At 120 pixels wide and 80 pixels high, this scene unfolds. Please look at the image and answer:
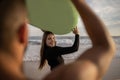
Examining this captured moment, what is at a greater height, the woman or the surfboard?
the surfboard

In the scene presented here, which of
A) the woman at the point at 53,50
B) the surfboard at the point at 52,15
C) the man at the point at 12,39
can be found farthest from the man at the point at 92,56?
the woman at the point at 53,50

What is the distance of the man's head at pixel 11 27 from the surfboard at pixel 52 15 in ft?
1.36

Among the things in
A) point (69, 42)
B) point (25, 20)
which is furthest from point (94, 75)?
point (69, 42)

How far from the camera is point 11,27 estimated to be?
2.03ft

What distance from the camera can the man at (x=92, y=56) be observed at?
0.73m

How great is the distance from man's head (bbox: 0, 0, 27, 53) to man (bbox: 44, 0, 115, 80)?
0.45ft

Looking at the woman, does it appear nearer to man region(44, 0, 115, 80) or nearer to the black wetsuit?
the black wetsuit

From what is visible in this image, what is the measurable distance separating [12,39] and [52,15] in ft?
1.76

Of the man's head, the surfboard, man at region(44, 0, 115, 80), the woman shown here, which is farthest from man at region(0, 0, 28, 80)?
the woman

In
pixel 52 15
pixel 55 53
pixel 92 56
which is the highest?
pixel 52 15

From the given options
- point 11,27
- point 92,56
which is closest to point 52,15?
point 92,56

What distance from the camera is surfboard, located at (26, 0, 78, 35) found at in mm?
1080

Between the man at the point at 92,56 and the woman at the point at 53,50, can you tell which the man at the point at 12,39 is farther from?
the woman at the point at 53,50

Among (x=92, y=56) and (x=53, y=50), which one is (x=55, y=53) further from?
(x=92, y=56)
